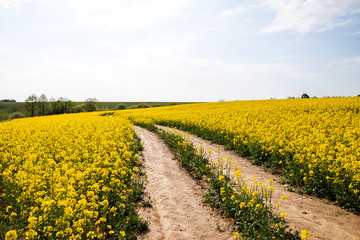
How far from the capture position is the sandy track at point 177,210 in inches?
208

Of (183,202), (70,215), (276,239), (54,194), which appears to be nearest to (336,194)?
(276,239)

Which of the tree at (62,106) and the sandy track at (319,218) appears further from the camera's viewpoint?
the tree at (62,106)

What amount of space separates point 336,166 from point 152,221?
677 cm

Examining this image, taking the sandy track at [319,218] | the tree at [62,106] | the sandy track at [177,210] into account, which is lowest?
the sandy track at [177,210]

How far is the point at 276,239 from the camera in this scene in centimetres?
479

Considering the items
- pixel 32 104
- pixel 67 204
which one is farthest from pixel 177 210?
pixel 32 104

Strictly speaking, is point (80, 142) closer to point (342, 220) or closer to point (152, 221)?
point (152, 221)

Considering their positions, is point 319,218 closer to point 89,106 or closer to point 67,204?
point 67,204

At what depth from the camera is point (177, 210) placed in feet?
21.1

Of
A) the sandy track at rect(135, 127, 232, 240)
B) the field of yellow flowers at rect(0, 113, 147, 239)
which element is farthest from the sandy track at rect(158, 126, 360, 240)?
the field of yellow flowers at rect(0, 113, 147, 239)

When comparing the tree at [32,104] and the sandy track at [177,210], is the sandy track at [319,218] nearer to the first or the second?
the sandy track at [177,210]

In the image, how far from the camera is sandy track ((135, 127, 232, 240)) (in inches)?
208

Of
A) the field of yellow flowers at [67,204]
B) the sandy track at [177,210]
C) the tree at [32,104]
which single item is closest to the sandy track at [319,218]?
the sandy track at [177,210]

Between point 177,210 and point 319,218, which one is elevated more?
point 319,218
